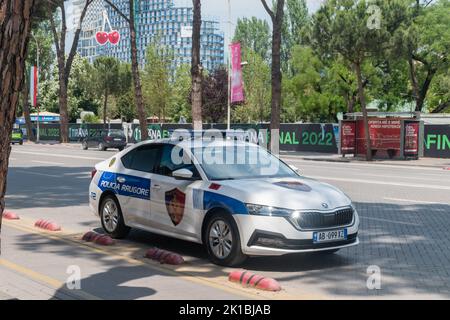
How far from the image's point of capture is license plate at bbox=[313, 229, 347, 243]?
782 centimetres

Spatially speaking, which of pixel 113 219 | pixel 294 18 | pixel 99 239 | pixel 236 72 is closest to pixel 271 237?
pixel 99 239

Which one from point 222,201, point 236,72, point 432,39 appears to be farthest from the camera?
point 432,39

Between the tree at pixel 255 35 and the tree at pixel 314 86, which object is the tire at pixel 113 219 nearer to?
the tree at pixel 314 86

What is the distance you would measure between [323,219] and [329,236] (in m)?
0.22

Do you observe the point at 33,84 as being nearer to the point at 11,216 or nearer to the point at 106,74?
the point at 106,74

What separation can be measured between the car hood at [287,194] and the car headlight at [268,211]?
44 mm

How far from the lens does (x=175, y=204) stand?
28.9ft

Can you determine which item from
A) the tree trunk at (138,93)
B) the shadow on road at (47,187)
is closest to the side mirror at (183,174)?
the shadow on road at (47,187)

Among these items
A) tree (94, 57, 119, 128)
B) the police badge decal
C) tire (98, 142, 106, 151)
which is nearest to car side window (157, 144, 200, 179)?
the police badge decal

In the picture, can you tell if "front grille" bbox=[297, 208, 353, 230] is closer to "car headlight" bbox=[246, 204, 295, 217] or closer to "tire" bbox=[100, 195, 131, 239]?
"car headlight" bbox=[246, 204, 295, 217]

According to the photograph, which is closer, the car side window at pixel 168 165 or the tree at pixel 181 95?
the car side window at pixel 168 165

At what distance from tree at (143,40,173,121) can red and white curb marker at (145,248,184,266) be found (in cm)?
6051

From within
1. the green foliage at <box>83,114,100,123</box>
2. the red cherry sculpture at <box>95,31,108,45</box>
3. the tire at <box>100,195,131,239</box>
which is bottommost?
the tire at <box>100,195,131,239</box>

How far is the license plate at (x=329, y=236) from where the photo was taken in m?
7.82
